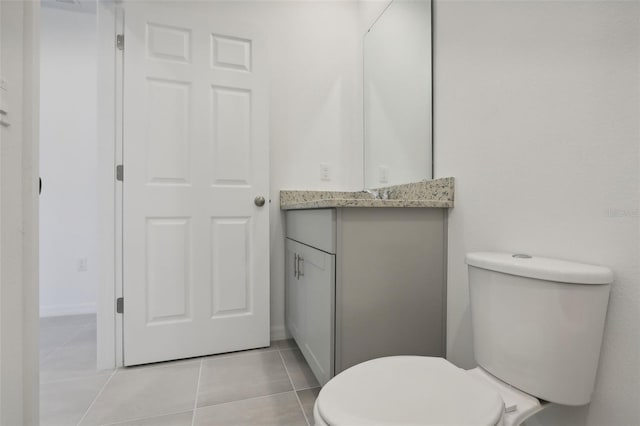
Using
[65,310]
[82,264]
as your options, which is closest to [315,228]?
[82,264]

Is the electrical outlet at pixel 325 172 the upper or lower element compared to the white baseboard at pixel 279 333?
upper

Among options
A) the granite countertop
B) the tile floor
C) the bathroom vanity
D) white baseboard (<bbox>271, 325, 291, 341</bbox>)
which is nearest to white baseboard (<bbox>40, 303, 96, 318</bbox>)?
the tile floor

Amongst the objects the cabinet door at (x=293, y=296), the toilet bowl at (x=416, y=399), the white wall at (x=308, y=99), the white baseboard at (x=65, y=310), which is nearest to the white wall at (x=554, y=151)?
the toilet bowl at (x=416, y=399)

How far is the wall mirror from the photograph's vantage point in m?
1.50

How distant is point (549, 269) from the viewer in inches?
28.6

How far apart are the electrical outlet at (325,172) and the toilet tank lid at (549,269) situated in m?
1.34

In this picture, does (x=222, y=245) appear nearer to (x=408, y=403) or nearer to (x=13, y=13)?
(x=13, y=13)

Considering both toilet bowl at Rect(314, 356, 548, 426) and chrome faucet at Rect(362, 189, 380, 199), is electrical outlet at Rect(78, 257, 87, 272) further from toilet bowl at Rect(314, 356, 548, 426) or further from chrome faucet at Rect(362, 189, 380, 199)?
toilet bowl at Rect(314, 356, 548, 426)

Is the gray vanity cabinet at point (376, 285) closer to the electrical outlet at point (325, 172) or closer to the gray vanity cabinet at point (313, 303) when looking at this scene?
the gray vanity cabinet at point (313, 303)

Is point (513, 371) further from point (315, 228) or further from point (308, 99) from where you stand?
point (308, 99)

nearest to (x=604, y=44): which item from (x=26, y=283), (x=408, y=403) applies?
(x=408, y=403)

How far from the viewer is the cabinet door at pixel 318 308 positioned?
1147 millimetres

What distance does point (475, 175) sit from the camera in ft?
3.86

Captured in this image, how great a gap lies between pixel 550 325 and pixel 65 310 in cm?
314
